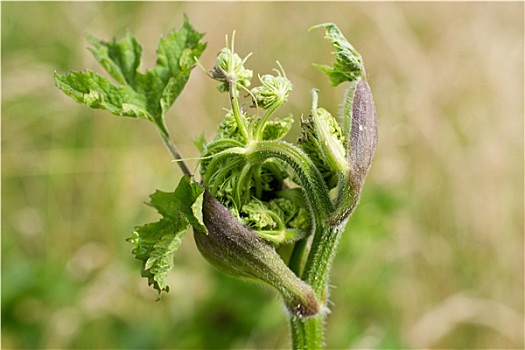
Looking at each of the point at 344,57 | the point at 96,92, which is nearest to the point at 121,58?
the point at 96,92

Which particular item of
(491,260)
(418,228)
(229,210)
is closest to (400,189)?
(418,228)

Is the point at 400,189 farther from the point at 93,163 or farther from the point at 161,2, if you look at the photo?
the point at 161,2

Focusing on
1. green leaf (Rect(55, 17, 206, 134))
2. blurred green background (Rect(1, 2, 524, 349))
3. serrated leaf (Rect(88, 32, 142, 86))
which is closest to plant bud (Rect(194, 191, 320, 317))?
green leaf (Rect(55, 17, 206, 134))

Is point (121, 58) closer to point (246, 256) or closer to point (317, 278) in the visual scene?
point (246, 256)

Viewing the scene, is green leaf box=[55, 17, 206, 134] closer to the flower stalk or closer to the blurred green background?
the flower stalk

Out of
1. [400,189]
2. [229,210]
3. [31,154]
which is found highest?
[229,210]
